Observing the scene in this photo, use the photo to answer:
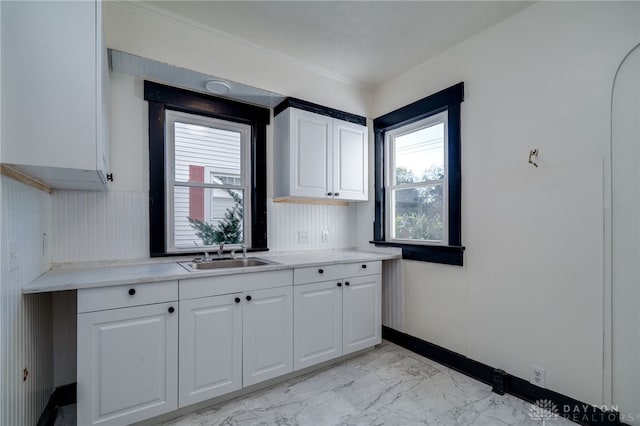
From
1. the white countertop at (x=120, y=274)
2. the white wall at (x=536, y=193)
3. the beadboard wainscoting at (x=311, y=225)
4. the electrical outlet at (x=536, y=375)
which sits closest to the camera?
the white countertop at (x=120, y=274)

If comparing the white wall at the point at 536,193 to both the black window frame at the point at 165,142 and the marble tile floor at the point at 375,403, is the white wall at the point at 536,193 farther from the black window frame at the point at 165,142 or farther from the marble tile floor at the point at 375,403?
the black window frame at the point at 165,142

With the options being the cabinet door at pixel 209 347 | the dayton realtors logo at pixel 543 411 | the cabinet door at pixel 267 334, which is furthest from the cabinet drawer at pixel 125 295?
the dayton realtors logo at pixel 543 411

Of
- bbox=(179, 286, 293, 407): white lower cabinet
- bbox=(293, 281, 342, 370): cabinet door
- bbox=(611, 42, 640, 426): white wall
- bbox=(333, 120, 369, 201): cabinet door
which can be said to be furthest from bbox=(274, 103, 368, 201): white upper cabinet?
bbox=(611, 42, 640, 426): white wall

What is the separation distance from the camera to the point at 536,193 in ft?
6.41

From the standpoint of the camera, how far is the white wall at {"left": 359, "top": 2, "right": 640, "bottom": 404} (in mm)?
1710

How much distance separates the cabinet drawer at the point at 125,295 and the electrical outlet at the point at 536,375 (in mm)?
2341

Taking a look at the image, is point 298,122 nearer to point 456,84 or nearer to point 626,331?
point 456,84

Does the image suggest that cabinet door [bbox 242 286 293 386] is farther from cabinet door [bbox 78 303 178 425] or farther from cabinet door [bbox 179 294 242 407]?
cabinet door [bbox 78 303 178 425]

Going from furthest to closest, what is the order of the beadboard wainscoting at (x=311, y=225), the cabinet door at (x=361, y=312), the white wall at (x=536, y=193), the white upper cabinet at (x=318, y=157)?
the beadboard wainscoting at (x=311, y=225)
the white upper cabinet at (x=318, y=157)
the cabinet door at (x=361, y=312)
the white wall at (x=536, y=193)

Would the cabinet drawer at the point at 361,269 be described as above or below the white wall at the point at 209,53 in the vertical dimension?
below

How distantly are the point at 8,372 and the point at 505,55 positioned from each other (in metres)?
3.33

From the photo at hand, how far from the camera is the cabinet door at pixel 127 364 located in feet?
5.01

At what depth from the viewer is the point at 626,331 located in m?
1.60

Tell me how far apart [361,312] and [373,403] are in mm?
751
